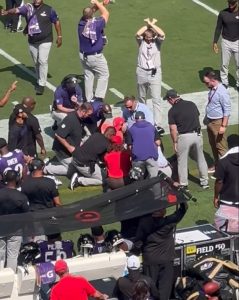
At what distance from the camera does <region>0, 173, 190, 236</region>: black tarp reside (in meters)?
13.9

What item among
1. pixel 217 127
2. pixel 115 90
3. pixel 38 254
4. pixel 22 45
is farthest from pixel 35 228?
pixel 22 45

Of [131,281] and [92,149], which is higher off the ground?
[131,281]

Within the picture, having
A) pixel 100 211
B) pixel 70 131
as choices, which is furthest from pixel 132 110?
pixel 100 211

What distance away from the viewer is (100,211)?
14266 mm

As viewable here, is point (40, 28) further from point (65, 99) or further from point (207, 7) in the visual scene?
point (207, 7)

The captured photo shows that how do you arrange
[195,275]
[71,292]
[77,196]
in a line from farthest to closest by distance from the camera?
[77,196], [195,275], [71,292]

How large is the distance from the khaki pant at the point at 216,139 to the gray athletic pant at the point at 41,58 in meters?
4.02

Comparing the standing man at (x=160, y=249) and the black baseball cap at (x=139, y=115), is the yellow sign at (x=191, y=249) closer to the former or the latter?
the standing man at (x=160, y=249)

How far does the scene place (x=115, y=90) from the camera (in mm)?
20703

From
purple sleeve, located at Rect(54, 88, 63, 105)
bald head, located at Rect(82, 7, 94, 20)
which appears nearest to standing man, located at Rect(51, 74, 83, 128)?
purple sleeve, located at Rect(54, 88, 63, 105)

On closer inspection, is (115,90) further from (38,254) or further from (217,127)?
(38,254)

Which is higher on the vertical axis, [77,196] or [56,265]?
[56,265]

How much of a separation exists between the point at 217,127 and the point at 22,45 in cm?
672

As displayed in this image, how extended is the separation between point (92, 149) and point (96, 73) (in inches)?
116
